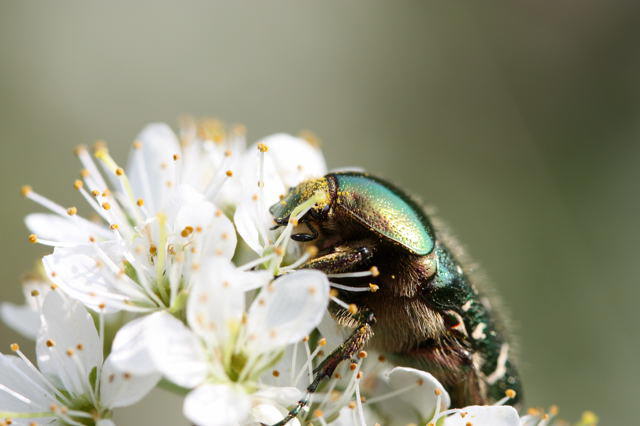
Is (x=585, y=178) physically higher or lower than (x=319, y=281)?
lower

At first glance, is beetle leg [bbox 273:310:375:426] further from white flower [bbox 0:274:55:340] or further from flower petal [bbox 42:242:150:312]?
white flower [bbox 0:274:55:340]

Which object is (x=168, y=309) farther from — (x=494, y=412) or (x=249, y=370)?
(x=494, y=412)

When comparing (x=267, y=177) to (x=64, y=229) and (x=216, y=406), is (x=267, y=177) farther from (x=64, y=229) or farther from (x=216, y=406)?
(x=216, y=406)

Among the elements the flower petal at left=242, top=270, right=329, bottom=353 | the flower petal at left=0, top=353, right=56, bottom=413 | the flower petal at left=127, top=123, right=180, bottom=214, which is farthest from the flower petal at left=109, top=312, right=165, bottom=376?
the flower petal at left=127, top=123, right=180, bottom=214

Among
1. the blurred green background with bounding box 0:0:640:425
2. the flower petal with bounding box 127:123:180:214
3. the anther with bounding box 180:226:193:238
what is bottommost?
the blurred green background with bounding box 0:0:640:425

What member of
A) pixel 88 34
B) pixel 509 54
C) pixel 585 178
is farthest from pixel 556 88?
pixel 88 34

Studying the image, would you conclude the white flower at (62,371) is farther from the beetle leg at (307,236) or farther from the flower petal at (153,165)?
the beetle leg at (307,236)

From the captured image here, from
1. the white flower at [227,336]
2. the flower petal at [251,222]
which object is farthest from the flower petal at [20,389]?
the flower petal at [251,222]
